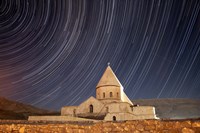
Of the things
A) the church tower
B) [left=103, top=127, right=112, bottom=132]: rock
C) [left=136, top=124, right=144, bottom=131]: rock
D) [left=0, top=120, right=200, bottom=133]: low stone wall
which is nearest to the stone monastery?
the church tower

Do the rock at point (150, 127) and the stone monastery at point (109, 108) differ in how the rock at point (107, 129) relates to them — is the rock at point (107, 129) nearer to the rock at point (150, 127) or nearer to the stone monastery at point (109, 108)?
the rock at point (150, 127)

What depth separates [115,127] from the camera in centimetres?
611

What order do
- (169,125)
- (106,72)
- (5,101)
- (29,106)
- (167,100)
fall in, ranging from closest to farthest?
(169,125) → (106,72) → (5,101) → (29,106) → (167,100)

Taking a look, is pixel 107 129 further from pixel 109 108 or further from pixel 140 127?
pixel 109 108

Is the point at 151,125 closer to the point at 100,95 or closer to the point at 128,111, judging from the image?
the point at 128,111

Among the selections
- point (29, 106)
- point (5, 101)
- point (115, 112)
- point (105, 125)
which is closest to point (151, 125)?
point (105, 125)

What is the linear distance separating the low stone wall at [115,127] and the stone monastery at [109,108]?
22.5 m

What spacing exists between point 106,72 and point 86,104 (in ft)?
29.5

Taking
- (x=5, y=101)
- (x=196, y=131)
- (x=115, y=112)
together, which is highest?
(x=5, y=101)

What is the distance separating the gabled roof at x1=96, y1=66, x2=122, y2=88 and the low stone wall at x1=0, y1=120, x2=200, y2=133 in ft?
97.8

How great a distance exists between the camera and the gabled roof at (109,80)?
36.4 m

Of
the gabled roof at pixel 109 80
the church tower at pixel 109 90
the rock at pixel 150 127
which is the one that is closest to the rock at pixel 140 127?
the rock at pixel 150 127

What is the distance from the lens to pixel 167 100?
89.0 metres

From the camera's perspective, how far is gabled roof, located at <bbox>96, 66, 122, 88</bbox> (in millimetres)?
36397
